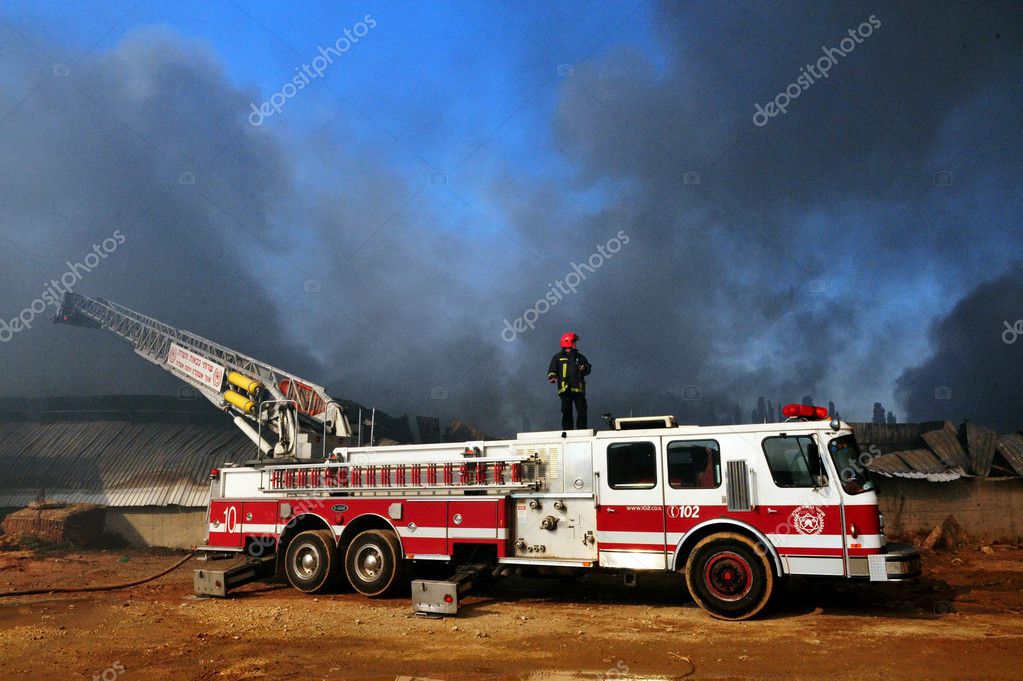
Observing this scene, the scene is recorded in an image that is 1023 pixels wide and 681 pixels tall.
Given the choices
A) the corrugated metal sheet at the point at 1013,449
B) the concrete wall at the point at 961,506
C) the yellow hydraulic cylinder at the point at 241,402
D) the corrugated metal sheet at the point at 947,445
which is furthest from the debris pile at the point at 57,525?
the corrugated metal sheet at the point at 1013,449

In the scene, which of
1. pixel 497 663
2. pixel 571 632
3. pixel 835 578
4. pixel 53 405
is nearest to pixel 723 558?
pixel 835 578

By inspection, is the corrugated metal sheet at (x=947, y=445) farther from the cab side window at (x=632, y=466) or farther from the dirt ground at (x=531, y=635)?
the cab side window at (x=632, y=466)

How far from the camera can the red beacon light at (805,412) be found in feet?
30.8

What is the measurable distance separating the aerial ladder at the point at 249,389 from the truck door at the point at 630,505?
Result: 5.82m

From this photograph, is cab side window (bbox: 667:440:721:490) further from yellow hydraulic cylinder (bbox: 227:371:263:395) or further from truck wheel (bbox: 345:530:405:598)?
yellow hydraulic cylinder (bbox: 227:371:263:395)

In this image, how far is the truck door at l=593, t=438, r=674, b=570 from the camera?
9.67 m

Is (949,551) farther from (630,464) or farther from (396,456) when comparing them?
(396,456)

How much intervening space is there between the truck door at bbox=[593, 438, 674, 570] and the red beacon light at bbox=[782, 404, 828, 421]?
1.90 m

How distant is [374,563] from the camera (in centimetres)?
1131

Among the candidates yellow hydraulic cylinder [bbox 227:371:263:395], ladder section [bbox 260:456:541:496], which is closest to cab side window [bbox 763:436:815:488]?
ladder section [bbox 260:456:541:496]

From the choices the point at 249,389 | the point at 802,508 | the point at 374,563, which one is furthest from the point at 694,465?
the point at 249,389

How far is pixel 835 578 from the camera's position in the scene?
909cm

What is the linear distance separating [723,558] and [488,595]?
4.33 m

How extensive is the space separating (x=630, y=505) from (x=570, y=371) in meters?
3.10
